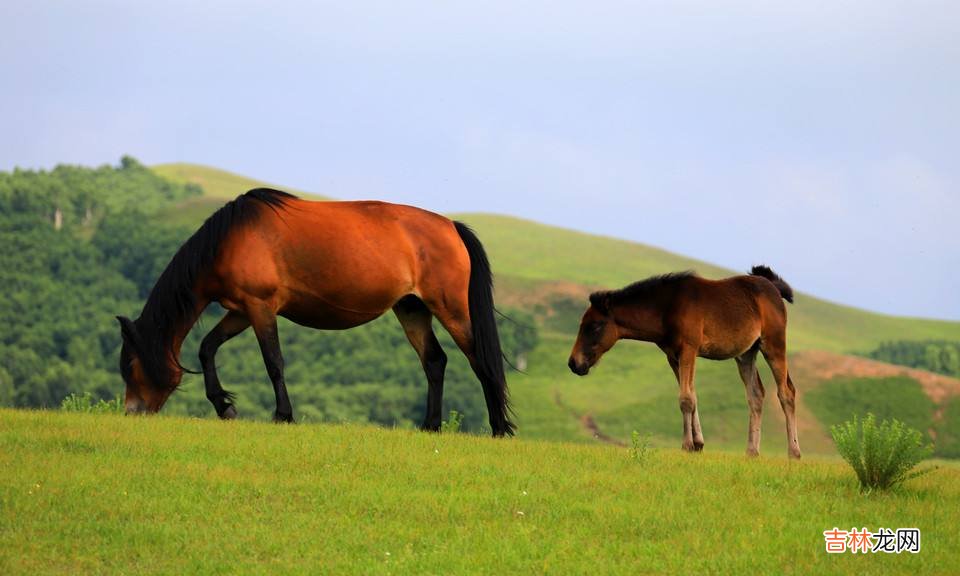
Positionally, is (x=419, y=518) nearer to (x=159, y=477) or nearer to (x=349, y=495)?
(x=349, y=495)

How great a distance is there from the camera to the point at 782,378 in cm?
1762

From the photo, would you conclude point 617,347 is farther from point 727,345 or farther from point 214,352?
point 214,352

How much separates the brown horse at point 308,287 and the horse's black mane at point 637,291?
1592 millimetres

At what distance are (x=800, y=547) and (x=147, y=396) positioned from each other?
8945mm

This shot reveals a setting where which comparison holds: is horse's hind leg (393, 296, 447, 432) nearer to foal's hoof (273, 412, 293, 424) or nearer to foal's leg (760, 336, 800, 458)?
foal's hoof (273, 412, 293, 424)

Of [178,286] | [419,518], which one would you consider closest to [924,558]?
[419,518]

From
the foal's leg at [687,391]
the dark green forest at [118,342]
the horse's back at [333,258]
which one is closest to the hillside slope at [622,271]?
the dark green forest at [118,342]

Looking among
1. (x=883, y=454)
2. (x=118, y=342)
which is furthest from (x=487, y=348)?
(x=118, y=342)

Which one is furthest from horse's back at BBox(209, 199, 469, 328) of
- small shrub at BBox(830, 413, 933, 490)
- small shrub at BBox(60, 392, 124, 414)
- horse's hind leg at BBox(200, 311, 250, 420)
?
small shrub at BBox(830, 413, 933, 490)

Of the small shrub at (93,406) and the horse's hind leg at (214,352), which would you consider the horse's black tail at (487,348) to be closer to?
the horse's hind leg at (214,352)

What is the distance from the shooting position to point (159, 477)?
12594mm

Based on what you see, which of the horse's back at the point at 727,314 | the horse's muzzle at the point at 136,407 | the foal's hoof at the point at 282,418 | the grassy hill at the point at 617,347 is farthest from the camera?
the grassy hill at the point at 617,347

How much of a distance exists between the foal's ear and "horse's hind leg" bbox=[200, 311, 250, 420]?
477 centimetres

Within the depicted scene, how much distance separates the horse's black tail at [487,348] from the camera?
16.7m
